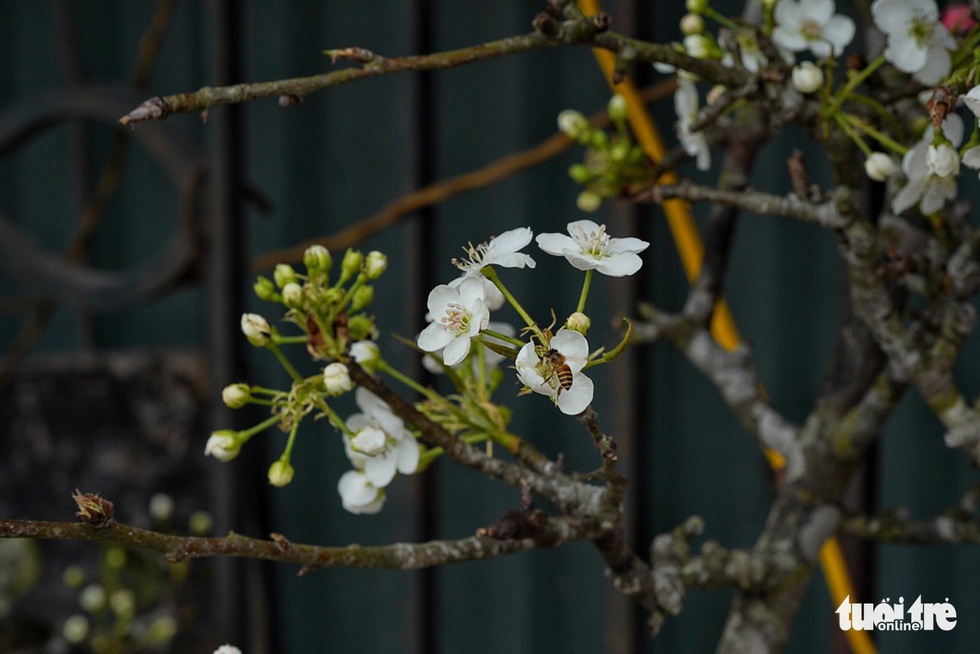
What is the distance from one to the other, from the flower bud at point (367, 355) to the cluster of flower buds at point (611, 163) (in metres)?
0.18

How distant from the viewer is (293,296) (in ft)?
1.63

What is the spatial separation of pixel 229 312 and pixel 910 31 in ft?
2.36

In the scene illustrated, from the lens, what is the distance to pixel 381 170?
1616mm

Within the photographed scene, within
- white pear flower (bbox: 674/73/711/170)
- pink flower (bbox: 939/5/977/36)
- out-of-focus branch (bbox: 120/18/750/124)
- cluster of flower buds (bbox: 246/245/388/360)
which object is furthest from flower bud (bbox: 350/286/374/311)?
pink flower (bbox: 939/5/977/36)

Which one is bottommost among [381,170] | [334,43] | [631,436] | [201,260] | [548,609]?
[548,609]

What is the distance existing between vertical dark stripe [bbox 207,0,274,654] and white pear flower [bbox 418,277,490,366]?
1.97ft

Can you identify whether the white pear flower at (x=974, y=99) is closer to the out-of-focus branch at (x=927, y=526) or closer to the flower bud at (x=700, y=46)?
the flower bud at (x=700, y=46)

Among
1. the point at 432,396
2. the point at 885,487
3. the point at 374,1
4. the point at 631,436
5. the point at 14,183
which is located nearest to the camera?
the point at 432,396

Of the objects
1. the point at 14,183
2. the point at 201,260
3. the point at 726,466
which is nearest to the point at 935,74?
the point at 201,260

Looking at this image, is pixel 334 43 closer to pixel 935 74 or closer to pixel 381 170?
pixel 381 170

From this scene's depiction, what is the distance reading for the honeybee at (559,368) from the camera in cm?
41

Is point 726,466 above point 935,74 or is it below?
below

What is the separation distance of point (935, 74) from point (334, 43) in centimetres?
120

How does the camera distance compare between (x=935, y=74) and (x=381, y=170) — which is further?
(x=381, y=170)
